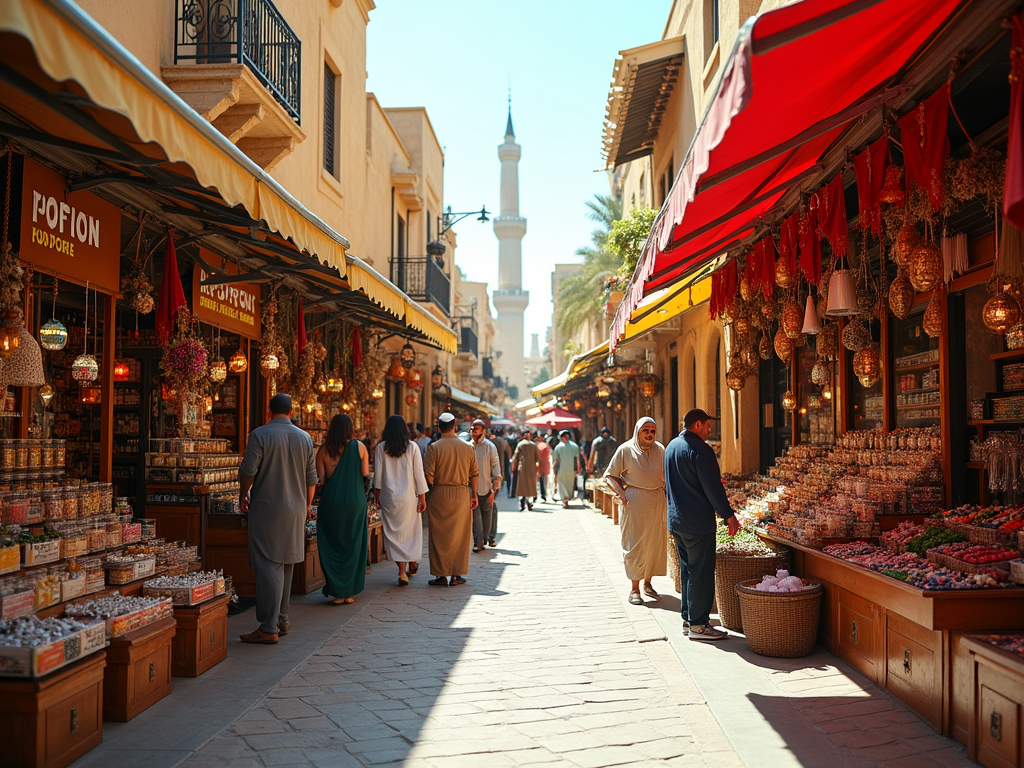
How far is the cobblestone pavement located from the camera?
14.4 ft

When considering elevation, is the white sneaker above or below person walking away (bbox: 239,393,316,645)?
below

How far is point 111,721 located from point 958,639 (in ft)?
15.5

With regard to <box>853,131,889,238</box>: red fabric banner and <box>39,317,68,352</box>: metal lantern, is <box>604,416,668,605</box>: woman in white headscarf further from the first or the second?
<box>39,317,68,352</box>: metal lantern

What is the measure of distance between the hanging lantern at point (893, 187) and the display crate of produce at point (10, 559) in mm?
5785

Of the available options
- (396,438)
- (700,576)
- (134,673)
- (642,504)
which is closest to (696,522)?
(700,576)

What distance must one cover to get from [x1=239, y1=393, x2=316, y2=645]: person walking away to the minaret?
3466 inches

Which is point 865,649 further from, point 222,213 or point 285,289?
point 285,289

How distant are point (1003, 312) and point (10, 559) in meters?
6.01

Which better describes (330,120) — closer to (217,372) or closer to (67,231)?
(217,372)

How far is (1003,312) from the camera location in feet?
16.8

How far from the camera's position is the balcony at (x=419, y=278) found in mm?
21031

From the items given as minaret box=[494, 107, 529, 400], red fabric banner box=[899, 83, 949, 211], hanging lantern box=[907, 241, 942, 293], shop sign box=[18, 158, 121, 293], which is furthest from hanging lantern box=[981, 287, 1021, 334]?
minaret box=[494, 107, 529, 400]

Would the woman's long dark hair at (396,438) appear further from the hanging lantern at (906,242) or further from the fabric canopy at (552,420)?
the fabric canopy at (552,420)

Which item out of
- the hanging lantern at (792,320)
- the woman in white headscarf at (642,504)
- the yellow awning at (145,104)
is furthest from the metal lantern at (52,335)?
the hanging lantern at (792,320)
